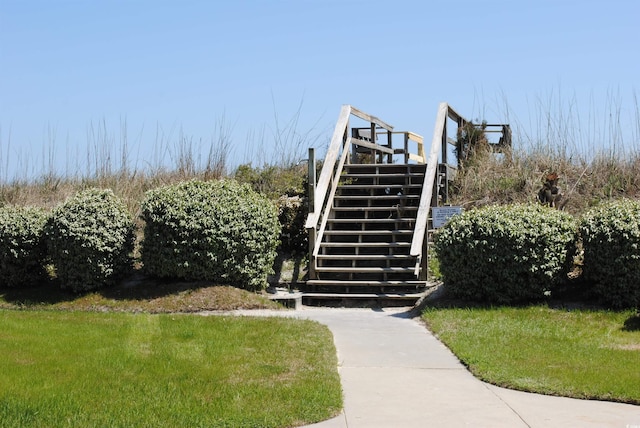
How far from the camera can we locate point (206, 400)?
256 inches

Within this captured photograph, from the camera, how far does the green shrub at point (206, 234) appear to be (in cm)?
1212

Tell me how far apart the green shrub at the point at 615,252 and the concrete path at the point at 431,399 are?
3.14 meters

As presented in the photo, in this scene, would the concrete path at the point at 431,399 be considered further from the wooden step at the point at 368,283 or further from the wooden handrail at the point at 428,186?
the wooden handrail at the point at 428,186

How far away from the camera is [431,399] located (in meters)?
6.76

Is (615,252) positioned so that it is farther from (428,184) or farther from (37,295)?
(37,295)

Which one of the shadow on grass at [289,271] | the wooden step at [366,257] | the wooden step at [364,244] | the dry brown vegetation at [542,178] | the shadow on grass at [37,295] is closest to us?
the shadow on grass at [37,295]

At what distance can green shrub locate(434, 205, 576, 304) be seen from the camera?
36.6 feet

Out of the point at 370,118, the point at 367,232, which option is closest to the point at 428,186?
the point at 367,232

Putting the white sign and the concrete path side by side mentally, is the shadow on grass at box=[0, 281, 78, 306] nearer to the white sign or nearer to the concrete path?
the concrete path

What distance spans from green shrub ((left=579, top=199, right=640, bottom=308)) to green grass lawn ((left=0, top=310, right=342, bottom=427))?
4218 mm

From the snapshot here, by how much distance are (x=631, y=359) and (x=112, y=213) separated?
824cm

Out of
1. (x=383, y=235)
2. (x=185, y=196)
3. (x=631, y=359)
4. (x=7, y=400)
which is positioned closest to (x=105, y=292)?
(x=185, y=196)

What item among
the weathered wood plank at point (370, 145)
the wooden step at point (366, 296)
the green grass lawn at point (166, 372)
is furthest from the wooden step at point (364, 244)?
the green grass lawn at point (166, 372)

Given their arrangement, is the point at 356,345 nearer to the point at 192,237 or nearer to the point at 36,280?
the point at 192,237
